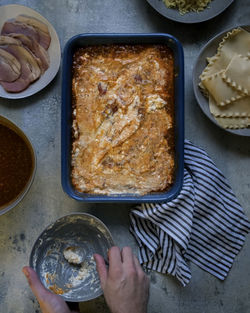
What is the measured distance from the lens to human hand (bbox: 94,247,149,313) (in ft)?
7.17

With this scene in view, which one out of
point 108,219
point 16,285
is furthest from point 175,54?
point 16,285

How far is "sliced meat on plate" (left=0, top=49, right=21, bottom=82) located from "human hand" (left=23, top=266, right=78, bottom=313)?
1.07m

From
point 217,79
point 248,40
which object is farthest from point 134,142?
point 248,40

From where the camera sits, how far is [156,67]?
2379 mm

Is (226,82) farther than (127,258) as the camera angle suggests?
Yes

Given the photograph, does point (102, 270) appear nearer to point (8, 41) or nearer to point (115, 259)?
point (115, 259)

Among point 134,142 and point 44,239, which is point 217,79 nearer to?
point 134,142

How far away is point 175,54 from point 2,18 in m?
1.04

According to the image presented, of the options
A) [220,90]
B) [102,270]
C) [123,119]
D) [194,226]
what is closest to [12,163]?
[123,119]

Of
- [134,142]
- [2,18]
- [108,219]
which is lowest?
[108,219]

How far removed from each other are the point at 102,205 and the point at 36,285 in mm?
602

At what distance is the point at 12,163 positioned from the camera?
238cm

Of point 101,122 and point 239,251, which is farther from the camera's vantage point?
point 239,251

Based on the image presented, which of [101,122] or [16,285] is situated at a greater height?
[101,122]
